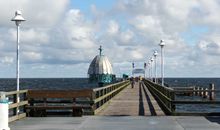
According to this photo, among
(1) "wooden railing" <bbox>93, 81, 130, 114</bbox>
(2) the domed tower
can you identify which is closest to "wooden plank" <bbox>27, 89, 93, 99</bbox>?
(1) "wooden railing" <bbox>93, 81, 130, 114</bbox>

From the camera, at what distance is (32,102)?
24.1m

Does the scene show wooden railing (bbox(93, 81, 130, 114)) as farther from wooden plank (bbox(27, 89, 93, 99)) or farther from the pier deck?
the pier deck

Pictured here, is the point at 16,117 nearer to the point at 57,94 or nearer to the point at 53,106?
the point at 53,106

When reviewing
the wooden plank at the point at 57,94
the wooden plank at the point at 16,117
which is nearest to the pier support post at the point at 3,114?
the wooden plank at the point at 16,117

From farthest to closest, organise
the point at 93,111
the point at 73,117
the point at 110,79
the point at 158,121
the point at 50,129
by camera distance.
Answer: the point at 110,79, the point at 93,111, the point at 73,117, the point at 158,121, the point at 50,129

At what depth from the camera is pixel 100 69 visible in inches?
3605

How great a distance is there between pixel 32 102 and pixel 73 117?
2385mm

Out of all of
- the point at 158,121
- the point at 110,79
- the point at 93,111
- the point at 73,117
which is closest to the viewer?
the point at 158,121

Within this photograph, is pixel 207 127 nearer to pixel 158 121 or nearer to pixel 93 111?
pixel 158 121

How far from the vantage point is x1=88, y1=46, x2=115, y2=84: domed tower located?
89.3 meters

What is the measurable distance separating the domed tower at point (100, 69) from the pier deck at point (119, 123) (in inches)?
2623

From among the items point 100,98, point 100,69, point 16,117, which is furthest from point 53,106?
point 100,69

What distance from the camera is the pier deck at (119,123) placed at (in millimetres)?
18391

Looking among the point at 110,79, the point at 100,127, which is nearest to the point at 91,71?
the point at 110,79
